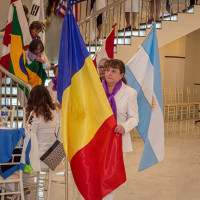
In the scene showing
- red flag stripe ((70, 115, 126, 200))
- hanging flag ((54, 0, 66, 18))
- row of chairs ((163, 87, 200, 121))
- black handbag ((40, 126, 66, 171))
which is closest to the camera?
red flag stripe ((70, 115, 126, 200))

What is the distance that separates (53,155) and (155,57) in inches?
54.9

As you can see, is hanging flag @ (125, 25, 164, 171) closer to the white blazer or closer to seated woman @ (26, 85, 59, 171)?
the white blazer

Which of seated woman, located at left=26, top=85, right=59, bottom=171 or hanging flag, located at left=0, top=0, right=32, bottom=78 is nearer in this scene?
seated woman, located at left=26, top=85, right=59, bottom=171

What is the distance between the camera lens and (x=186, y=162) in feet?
21.7

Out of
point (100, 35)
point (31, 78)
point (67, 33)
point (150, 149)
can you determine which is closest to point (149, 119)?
point (150, 149)

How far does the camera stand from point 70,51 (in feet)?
10.4

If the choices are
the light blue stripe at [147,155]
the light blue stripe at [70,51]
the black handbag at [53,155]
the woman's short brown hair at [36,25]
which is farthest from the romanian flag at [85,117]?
the woman's short brown hair at [36,25]

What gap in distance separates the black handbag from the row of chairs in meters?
7.13

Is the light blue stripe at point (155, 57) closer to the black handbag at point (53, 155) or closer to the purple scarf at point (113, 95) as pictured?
the purple scarf at point (113, 95)

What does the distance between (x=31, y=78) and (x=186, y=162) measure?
8.95ft

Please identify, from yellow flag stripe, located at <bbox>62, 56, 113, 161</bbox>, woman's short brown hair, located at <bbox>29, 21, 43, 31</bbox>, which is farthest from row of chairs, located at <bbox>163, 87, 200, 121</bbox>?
yellow flag stripe, located at <bbox>62, 56, 113, 161</bbox>

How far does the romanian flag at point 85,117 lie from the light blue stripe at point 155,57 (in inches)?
45.4

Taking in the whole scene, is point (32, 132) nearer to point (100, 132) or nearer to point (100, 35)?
point (100, 132)

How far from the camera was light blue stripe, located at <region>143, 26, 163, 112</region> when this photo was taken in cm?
421
